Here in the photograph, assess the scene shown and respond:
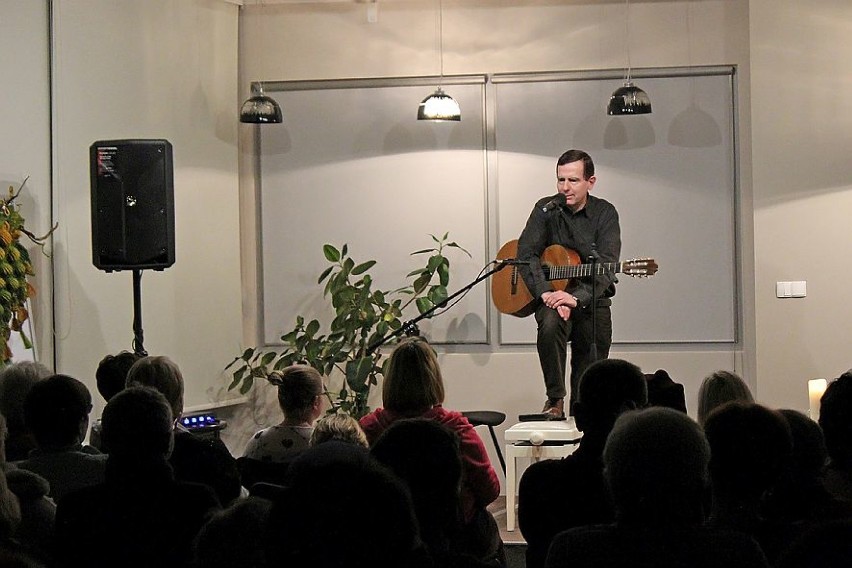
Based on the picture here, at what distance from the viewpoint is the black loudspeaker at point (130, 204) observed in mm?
5734

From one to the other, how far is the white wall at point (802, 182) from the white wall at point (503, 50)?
320mm

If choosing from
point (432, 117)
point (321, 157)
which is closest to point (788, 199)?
point (432, 117)

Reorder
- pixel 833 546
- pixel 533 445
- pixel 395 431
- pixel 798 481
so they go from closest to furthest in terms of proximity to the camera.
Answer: pixel 833 546 → pixel 395 431 → pixel 798 481 → pixel 533 445

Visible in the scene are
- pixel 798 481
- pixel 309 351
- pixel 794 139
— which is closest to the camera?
pixel 798 481

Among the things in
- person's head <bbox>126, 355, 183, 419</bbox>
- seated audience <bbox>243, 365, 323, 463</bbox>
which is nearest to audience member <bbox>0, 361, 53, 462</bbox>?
person's head <bbox>126, 355, 183, 419</bbox>

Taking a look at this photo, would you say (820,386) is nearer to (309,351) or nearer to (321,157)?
(309,351)

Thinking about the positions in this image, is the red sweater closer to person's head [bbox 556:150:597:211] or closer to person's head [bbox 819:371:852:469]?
person's head [bbox 819:371:852:469]

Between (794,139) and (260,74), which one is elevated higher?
(260,74)

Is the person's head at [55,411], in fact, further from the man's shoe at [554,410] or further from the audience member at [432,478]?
the man's shoe at [554,410]

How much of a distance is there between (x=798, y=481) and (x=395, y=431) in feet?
3.01

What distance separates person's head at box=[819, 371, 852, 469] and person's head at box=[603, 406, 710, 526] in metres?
0.81

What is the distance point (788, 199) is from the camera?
668 centimetres

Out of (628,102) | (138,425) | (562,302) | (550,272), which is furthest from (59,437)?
(628,102)

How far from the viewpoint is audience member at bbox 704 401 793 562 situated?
2.35 meters
